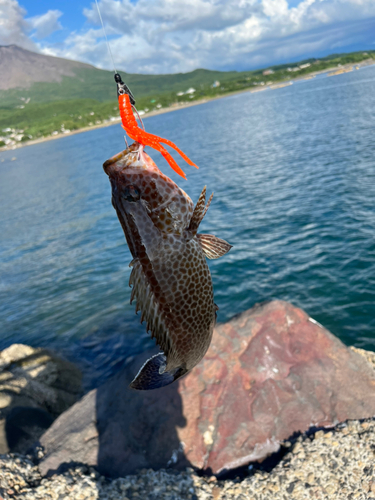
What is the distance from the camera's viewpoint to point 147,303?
314cm

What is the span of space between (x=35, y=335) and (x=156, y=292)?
1431cm

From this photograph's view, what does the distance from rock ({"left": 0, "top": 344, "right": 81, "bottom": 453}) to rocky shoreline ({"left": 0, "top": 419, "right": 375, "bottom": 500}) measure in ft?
5.62

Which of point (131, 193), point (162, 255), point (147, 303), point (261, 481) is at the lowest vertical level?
point (261, 481)

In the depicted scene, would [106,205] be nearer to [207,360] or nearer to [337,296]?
[337,296]

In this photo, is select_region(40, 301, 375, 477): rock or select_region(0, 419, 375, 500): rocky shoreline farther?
select_region(40, 301, 375, 477): rock

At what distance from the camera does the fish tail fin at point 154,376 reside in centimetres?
333

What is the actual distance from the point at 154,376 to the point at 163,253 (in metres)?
1.18

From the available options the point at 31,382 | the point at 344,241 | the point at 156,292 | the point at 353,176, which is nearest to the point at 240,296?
the point at 344,241

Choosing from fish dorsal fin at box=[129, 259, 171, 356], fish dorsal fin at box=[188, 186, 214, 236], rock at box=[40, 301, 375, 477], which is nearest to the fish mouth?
fish dorsal fin at box=[188, 186, 214, 236]

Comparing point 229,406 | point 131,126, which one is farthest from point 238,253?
point 131,126

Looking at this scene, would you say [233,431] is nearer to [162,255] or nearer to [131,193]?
[162,255]

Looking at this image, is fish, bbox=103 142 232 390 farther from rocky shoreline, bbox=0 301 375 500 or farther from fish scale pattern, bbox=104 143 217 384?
rocky shoreline, bbox=0 301 375 500

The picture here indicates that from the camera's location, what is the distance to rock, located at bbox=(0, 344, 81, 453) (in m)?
9.11

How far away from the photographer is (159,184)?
3107mm
